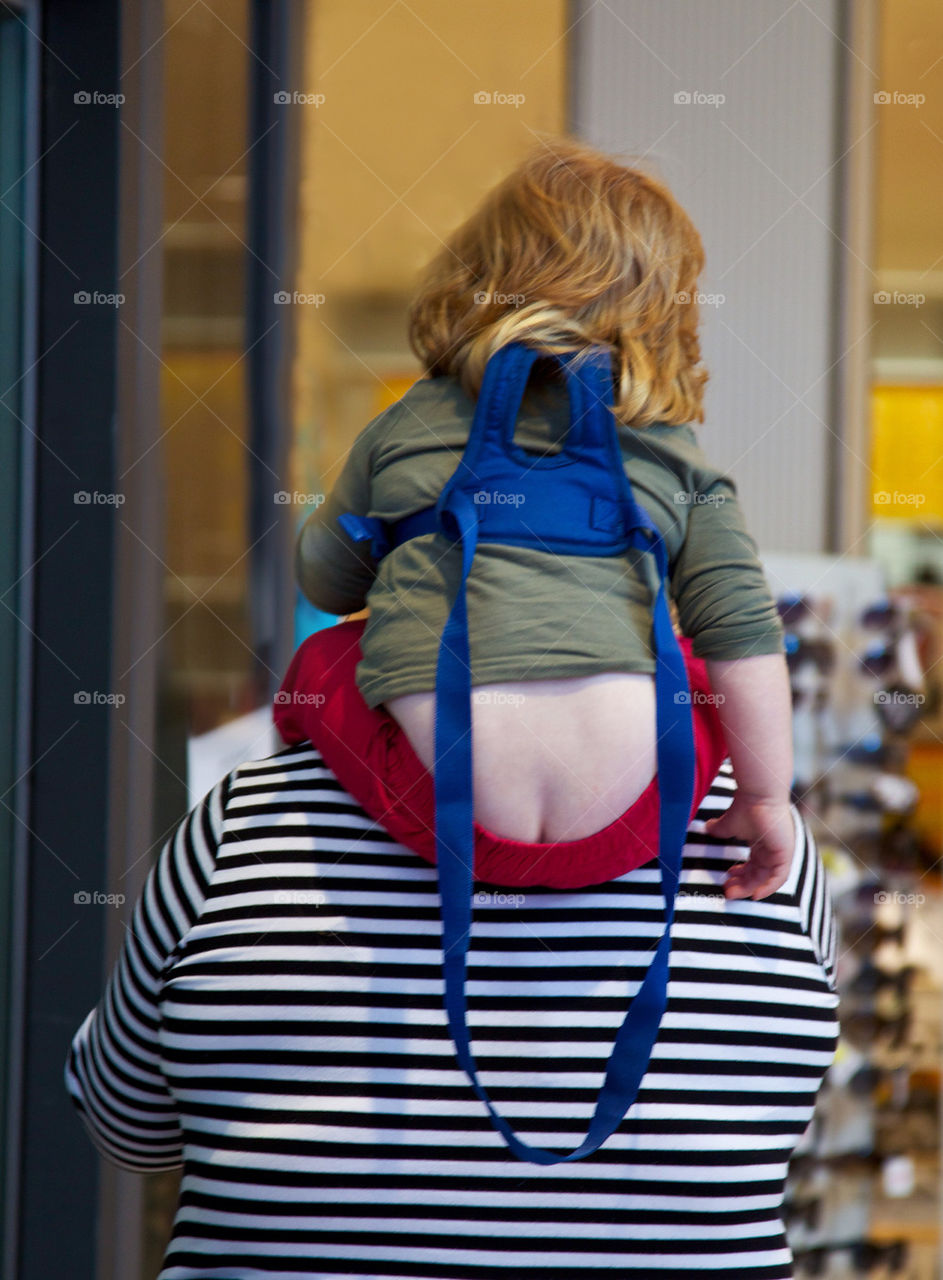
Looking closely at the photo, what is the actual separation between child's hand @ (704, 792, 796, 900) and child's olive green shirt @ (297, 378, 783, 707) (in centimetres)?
9

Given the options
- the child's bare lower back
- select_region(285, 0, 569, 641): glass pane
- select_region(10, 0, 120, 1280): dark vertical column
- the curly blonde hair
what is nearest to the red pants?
the child's bare lower back

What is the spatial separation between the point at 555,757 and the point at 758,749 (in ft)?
0.48

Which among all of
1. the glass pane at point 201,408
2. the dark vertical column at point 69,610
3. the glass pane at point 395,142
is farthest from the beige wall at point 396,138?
the dark vertical column at point 69,610

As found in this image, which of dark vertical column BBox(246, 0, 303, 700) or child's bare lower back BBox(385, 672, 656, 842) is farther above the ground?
dark vertical column BBox(246, 0, 303, 700)

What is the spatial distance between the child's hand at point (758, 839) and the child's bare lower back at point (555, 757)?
79 millimetres

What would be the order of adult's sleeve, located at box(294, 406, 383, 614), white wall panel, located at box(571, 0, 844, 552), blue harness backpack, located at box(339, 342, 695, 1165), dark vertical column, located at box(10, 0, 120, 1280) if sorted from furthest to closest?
white wall panel, located at box(571, 0, 844, 552)
dark vertical column, located at box(10, 0, 120, 1280)
adult's sleeve, located at box(294, 406, 383, 614)
blue harness backpack, located at box(339, 342, 695, 1165)

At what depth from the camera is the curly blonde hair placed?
624mm

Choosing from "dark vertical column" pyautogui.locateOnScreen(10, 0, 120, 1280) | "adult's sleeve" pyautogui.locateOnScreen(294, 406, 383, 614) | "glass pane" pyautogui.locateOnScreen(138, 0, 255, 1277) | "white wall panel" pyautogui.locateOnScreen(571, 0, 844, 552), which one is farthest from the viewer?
"white wall panel" pyautogui.locateOnScreen(571, 0, 844, 552)

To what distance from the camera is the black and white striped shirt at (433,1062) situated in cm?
56

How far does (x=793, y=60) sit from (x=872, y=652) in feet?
2.80

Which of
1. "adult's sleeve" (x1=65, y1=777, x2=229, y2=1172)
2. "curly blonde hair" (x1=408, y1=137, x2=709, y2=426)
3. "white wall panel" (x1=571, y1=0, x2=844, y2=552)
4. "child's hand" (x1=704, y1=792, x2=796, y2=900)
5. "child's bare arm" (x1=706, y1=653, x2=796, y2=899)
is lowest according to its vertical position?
"adult's sleeve" (x1=65, y1=777, x2=229, y2=1172)

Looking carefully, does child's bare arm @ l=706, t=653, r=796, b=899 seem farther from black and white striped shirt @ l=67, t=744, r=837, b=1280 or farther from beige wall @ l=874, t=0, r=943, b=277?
beige wall @ l=874, t=0, r=943, b=277

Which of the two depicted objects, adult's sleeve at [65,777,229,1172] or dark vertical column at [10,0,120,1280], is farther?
dark vertical column at [10,0,120,1280]

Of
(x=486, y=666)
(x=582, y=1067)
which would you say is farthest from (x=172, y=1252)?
(x=486, y=666)
